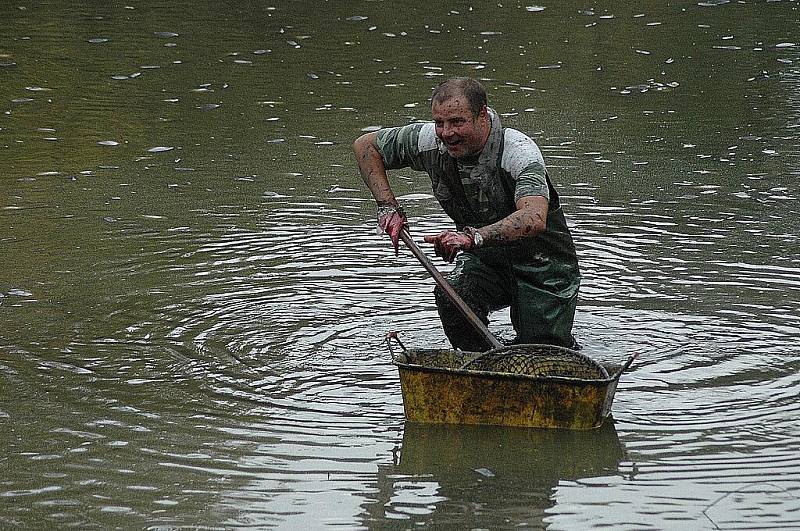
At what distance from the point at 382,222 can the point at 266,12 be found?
1279 centimetres

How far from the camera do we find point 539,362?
5359 mm

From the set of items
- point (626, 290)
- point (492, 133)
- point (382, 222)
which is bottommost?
point (626, 290)

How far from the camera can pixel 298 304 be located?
6848mm

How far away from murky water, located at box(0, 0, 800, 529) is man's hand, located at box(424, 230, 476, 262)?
2.31ft

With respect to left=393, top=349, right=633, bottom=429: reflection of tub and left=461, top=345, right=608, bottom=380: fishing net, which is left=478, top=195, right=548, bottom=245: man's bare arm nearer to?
left=461, top=345, right=608, bottom=380: fishing net

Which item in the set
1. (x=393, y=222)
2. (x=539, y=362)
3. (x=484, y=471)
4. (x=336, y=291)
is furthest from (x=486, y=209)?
(x=336, y=291)

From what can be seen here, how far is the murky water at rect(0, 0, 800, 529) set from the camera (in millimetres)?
4656

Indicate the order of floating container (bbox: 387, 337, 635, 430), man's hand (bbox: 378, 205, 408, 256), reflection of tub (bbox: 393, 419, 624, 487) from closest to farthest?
1. reflection of tub (bbox: 393, 419, 624, 487)
2. floating container (bbox: 387, 337, 635, 430)
3. man's hand (bbox: 378, 205, 408, 256)

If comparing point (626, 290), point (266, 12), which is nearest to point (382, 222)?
point (626, 290)

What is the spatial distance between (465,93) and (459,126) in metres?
0.13

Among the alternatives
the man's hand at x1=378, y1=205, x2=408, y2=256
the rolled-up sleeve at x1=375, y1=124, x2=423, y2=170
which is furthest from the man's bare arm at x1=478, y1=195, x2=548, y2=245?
the rolled-up sleeve at x1=375, y1=124, x2=423, y2=170

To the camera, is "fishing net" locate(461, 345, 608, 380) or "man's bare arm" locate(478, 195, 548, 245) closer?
"man's bare arm" locate(478, 195, 548, 245)

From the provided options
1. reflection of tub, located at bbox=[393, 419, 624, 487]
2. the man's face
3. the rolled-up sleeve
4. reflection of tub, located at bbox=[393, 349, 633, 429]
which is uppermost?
the man's face

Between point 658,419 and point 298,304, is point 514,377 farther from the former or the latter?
point 298,304
